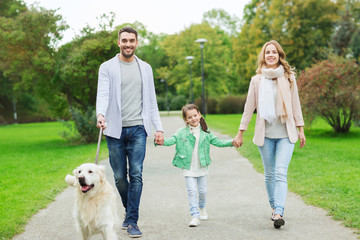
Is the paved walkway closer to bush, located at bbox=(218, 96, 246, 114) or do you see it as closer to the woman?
the woman

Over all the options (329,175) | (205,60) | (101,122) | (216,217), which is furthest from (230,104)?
(101,122)

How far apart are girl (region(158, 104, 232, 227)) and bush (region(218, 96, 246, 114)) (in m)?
41.0

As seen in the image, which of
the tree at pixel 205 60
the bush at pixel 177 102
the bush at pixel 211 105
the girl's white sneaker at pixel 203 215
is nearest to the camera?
the girl's white sneaker at pixel 203 215

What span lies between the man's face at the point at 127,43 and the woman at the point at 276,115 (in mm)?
1617

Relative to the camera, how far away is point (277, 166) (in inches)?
194

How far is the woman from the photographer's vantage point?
489 cm

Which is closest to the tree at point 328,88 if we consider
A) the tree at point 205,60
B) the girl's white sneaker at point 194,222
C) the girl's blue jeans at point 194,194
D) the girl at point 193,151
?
the girl at point 193,151

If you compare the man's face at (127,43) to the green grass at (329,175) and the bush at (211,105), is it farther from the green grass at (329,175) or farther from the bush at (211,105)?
the bush at (211,105)

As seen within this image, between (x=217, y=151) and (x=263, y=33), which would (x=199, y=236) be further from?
(x=263, y=33)

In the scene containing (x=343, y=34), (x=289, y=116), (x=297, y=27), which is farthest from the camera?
(x=297, y=27)

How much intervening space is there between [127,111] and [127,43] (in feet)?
2.62

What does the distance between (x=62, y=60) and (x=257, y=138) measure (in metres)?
14.2

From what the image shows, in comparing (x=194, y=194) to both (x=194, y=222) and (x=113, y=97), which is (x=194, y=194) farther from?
(x=113, y=97)

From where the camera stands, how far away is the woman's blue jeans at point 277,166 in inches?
190
